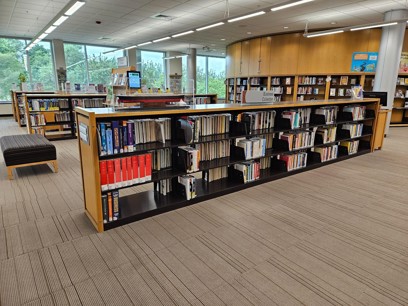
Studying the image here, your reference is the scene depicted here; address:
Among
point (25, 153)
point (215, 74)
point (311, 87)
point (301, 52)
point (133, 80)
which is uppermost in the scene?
point (301, 52)

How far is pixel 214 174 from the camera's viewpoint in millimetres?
4012

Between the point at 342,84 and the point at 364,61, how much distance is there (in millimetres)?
1036

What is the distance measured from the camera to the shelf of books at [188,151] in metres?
2.80

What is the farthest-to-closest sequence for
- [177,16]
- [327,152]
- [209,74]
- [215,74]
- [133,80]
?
[215,74]
[209,74]
[177,16]
[133,80]
[327,152]

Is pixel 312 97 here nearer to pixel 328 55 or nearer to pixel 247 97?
pixel 328 55

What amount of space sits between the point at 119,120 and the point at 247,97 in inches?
84.5

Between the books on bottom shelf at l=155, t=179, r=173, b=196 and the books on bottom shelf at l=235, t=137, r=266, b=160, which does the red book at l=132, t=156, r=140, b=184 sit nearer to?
the books on bottom shelf at l=155, t=179, r=173, b=196

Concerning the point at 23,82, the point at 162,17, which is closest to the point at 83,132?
the point at 162,17

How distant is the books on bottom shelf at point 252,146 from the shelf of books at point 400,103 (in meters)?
9.51

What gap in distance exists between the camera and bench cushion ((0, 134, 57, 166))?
427 centimetres

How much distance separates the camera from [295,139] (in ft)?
15.0

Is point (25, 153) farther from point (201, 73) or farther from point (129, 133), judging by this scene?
point (201, 73)

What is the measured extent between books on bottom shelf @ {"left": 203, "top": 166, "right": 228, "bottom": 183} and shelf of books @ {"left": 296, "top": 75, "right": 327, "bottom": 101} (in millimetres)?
8361

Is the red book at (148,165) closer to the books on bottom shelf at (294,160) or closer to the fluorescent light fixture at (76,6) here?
the books on bottom shelf at (294,160)
